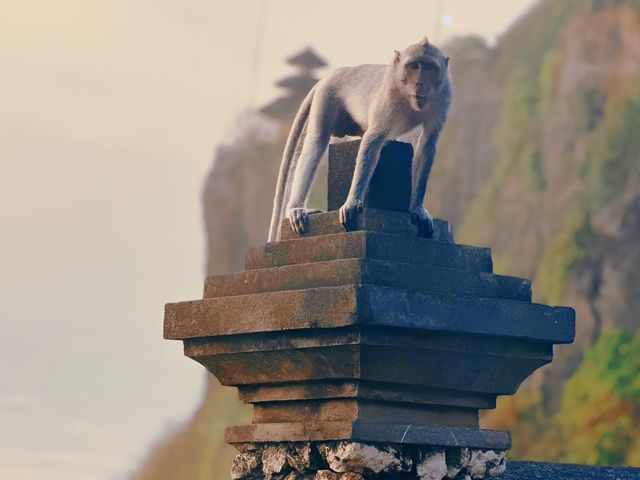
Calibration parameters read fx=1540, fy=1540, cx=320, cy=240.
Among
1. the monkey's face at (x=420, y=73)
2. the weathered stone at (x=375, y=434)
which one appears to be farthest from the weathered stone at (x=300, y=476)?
the monkey's face at (x=420, y=73)

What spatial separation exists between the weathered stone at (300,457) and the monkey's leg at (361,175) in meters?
1.08

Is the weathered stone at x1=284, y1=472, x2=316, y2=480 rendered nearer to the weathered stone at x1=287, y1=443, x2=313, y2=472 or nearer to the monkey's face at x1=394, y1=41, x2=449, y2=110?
the weathered stone at x1=287, y1=443, x2=313, y2=472

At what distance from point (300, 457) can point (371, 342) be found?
0.77m

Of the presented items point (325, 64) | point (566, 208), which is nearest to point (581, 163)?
point (566, 208)

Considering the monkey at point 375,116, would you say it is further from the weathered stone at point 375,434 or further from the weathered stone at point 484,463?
the weathered stone at point 484,463

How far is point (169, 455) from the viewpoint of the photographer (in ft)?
156

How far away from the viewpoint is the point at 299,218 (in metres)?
7.81

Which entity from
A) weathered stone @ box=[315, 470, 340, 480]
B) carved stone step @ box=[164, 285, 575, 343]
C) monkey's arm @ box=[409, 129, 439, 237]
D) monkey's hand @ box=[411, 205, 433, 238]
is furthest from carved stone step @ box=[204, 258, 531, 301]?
weathered stone @ box=[315, 470, 340, 480]

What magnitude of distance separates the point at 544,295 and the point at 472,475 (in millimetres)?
30721

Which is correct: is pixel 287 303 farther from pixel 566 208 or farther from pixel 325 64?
pixel 325 64

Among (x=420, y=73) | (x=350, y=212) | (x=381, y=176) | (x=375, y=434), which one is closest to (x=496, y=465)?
(x=375, y=434)

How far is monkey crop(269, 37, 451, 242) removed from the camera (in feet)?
25.1

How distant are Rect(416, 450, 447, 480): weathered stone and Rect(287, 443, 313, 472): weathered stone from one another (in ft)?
1.71

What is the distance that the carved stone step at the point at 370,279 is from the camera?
7.14 meters
